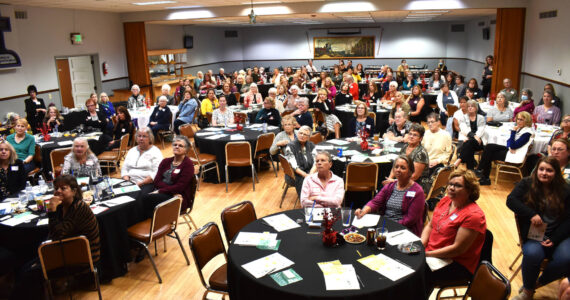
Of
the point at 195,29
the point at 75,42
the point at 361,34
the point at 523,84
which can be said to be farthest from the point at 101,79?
the point at 361,34

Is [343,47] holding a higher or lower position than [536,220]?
higher

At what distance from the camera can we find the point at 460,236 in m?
3.29

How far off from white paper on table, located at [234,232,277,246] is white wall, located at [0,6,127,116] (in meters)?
9.21

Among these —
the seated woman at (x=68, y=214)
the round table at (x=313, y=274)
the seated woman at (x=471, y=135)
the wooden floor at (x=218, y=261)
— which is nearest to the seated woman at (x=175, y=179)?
the wooden floor at (x=218, y=261)

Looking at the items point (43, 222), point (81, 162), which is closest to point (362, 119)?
point (81, 162)

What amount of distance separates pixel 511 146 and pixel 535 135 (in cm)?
56

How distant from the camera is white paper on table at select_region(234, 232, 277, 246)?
3.35m

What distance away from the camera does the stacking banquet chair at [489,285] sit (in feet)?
8.52

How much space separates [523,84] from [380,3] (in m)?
4.49

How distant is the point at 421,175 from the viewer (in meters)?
5.36

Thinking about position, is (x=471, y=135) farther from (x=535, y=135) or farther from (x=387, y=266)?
(x=387, y=266)

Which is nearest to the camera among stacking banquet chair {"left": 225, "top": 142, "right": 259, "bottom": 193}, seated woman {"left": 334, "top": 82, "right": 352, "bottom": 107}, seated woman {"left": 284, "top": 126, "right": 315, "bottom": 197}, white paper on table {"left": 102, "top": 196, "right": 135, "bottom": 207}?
white paper on table {"left": 102, "top": 196, "right": 135, "bottom": 207}

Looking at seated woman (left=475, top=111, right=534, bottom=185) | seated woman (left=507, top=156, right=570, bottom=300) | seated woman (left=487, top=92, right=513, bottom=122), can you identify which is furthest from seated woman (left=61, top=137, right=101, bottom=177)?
seated woman (left=487, top=92, right=513, bottom=122)

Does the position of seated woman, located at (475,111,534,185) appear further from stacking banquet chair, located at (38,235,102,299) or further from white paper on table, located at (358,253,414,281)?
stacking banquet chair, located at (38,235,102,299)
